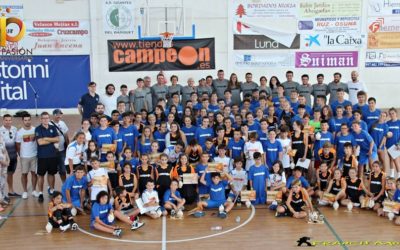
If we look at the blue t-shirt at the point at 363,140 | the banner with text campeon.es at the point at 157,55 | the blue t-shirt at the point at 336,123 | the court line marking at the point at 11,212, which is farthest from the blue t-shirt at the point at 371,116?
the banner with text campeon.es at the point at 157,55

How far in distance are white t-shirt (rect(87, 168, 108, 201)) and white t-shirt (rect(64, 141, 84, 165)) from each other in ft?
1.58

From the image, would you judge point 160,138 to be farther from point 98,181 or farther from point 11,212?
point 11,212

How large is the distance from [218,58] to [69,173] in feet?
31.9

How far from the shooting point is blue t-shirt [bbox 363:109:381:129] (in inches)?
384

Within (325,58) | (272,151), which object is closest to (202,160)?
(272,151)

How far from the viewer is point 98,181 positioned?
785 centimetres

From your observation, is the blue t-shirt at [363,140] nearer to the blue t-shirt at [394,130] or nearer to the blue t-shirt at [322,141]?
the blue t-shirt at [322,141]

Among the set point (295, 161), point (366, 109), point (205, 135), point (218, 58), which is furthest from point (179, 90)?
point (218, 58)

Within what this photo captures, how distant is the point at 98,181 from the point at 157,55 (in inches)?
374

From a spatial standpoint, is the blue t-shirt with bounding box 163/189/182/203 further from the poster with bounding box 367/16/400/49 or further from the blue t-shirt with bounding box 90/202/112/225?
the poster with bounding box 367/16/400/49

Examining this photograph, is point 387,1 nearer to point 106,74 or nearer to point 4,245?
point 106,74

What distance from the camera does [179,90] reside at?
11430 mm

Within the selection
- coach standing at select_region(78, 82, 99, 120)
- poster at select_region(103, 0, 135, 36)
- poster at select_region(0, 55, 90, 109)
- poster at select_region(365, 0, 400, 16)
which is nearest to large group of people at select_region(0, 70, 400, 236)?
coach standing at select_region(78, 82, 99, 120)

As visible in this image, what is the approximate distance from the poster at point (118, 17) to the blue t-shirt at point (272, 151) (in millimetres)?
9518
